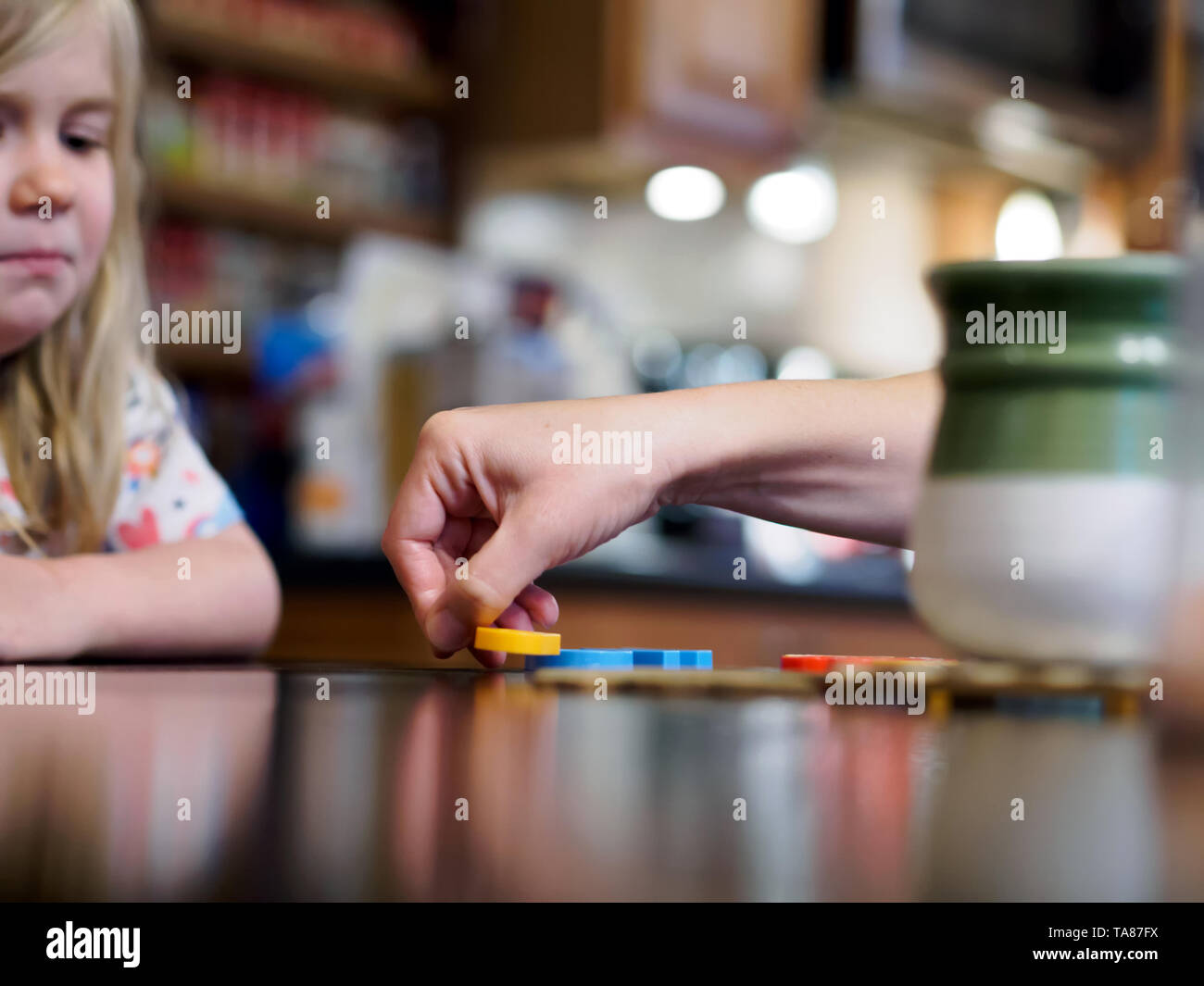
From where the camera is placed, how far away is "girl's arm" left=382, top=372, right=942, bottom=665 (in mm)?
721

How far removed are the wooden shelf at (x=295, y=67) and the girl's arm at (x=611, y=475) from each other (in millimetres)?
2411

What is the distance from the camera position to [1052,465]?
618mm

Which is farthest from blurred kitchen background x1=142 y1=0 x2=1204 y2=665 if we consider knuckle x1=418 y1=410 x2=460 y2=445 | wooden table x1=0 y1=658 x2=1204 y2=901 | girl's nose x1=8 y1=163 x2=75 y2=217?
wooden table x1=0 y1=658 x2=1204 y2=901

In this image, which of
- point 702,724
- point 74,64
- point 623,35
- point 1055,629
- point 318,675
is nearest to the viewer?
point 702,724

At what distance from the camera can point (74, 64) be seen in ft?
3.54

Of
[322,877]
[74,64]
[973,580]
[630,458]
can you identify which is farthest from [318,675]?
[74,64]

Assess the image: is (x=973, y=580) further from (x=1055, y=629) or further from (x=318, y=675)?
(x=318, y=675)

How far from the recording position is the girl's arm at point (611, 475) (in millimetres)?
721
